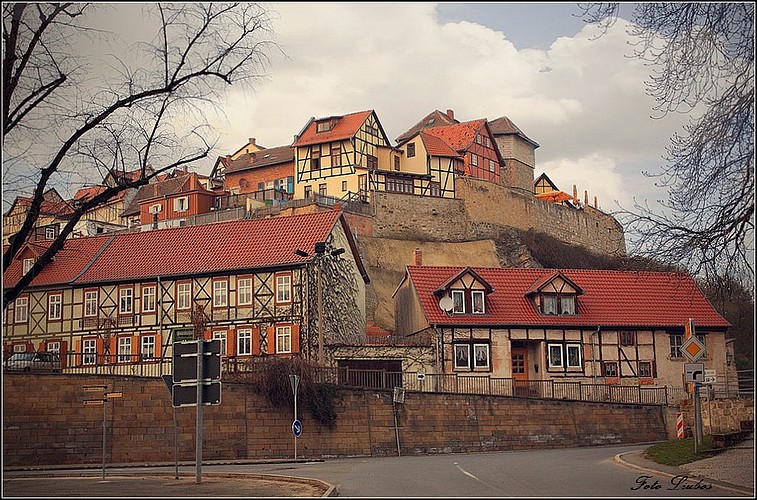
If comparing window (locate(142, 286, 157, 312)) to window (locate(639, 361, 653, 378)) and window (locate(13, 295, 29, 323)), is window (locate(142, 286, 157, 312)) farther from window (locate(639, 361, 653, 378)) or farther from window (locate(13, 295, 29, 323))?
window (locate(639, 361, 653, 378))

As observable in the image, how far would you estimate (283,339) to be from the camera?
43.8m

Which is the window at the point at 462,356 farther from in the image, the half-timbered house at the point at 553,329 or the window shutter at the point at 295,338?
the window shutter at the point at 295,338

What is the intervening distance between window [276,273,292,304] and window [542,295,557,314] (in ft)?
38.5

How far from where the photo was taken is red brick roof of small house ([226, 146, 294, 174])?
80562 millimetres

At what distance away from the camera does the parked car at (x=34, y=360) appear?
38812mm

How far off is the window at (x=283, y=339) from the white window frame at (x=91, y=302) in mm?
9546

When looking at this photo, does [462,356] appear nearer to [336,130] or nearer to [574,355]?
[574,355]

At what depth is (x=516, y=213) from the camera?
7819 centimetres

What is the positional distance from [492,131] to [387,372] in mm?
52781

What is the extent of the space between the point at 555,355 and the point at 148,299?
18690mm

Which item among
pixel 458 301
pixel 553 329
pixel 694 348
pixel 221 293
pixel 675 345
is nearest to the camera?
pixel 694 348

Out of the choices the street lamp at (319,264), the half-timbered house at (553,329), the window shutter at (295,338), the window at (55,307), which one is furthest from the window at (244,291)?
the window at (55,307)

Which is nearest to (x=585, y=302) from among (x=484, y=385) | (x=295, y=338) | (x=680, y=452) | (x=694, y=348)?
(x=484, y=385)

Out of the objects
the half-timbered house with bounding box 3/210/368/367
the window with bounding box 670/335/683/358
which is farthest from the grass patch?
the window with bounding box 670/335/683/358
